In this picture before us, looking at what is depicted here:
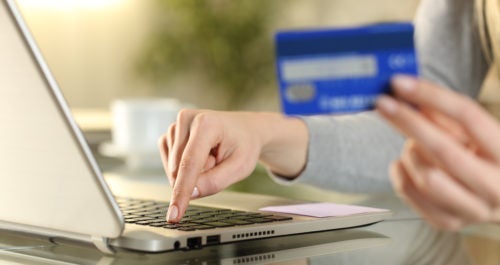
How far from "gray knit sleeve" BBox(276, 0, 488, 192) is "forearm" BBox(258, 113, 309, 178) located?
0.02 meters

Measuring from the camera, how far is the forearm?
1.06 meters

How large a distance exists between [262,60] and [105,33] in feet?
3.62

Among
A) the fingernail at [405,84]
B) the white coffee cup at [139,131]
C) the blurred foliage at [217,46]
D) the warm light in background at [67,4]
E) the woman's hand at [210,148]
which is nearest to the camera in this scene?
the fingernail at [405,84]

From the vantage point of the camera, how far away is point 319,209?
896 mm

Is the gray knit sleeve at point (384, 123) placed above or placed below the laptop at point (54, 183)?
above

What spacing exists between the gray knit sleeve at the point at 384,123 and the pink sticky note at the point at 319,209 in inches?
11.9

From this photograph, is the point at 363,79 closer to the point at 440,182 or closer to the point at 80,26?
the point at 440,182

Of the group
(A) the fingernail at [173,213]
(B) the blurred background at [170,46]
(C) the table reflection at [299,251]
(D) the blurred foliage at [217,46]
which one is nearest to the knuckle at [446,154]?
(C) the table reflection at [299,251]

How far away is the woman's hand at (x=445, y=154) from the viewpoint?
1.71 feet

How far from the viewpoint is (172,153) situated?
0.92m

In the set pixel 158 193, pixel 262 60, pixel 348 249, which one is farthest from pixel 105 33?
pixel 348 249

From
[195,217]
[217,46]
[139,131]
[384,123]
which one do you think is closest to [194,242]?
[195,217]

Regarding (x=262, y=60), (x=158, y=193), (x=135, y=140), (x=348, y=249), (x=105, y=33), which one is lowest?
(x=348, y=249)

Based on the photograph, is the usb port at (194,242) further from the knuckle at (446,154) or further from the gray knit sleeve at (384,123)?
the gray knit sleeve at (384,123)
